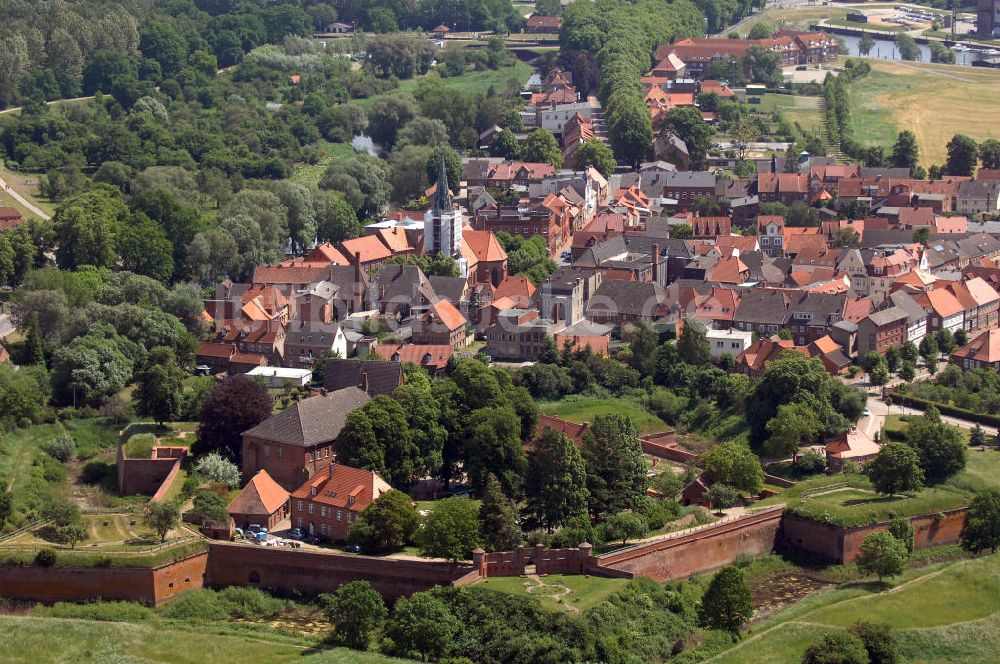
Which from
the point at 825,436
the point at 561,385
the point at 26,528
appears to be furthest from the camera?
the point at 561,385

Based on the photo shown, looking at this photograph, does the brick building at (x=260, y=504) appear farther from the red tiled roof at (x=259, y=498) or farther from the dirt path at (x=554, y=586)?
the dirt path at (x=554, y=586)

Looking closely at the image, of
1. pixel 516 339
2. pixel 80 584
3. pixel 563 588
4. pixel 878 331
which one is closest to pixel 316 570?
pixel 80 584

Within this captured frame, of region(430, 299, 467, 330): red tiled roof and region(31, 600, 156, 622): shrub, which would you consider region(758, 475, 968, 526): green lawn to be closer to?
region(430, 299, 467, 330): red tiled roof

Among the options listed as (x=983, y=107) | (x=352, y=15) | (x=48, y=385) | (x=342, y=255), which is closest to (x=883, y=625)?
(x=48, y=385)

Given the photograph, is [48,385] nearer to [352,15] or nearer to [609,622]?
[609,622]

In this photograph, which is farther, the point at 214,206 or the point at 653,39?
the point at 653,39

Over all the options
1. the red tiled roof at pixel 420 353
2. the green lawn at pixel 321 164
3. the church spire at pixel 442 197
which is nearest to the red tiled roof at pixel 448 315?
the red tiled roof at pixel 420 353

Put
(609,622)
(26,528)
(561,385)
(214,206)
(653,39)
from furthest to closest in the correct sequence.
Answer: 1. (653,39)
2. (214,206)
3. (561,385)
4. (26,528)
5. (609,622)
